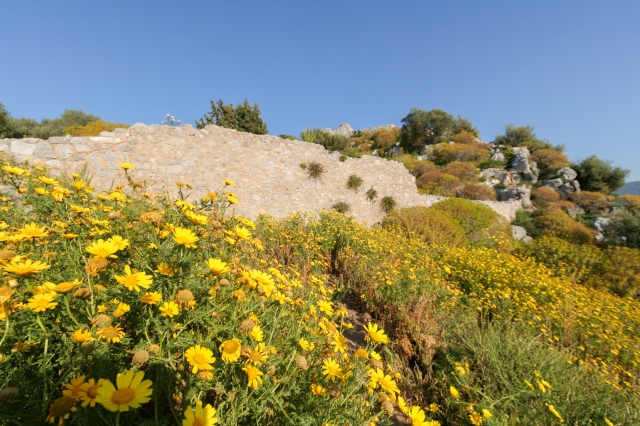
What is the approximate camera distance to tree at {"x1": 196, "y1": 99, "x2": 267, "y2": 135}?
15.4 meters

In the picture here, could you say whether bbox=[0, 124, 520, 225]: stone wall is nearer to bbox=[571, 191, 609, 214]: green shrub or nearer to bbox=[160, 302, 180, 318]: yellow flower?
bbox=[160, 302, 180, 318]: yellow flower

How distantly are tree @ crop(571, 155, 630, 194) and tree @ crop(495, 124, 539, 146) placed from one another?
5966mm

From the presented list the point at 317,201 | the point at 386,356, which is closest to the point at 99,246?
the point at 386,356

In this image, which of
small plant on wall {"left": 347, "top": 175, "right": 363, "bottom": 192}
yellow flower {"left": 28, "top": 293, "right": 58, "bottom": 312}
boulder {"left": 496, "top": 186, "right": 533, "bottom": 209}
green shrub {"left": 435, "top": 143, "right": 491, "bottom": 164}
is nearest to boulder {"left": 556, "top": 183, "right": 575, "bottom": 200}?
boulder {"left": 496, "top": 186, "right": 533, "bottom": 209}

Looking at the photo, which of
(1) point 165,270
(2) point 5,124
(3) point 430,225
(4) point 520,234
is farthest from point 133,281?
(2) point 5,124

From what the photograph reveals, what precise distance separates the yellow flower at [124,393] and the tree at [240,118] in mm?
15978

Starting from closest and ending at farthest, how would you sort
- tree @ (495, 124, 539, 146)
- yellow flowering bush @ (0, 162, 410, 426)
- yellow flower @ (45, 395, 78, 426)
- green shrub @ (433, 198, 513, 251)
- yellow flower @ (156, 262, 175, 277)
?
yellow flower @ (45, 395, 78, 426) < yellow flowering bush @ (0, 162, 410, 426) < yellow flower @ (156, 262, 175, 277) < green shrub @ (433, 198, 513, 251) < tree @ (495, 124, 539, 146)

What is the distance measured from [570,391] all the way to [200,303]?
2.72 metres

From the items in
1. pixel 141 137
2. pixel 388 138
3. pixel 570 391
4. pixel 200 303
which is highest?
pixel 388 138

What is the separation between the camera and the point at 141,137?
601 cm

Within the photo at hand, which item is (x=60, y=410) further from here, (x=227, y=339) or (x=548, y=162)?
(x=548, y=162)

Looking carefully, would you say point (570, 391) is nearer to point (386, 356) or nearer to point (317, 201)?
point (386, 356)

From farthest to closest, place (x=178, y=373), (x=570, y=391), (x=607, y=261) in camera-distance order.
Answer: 1. (x=607, y=261)
2. (x=570, y=391)
3. (x=178, y=373)

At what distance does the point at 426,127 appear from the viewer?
23859 mm
